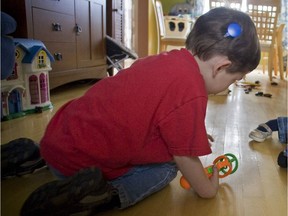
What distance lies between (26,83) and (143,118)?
0.96 metres

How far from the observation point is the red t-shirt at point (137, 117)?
54 centimetres

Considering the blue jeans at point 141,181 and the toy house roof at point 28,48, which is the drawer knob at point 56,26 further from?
the blue jeans at point 141,181

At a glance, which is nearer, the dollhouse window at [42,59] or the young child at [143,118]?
the young child at [143,118]

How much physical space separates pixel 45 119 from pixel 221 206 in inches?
34.8

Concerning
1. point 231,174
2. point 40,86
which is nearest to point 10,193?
point 231,174

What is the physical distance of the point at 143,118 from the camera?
557mm

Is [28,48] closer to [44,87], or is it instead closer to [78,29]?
[44,87]

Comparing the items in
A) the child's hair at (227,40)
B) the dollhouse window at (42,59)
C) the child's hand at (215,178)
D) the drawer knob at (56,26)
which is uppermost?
the drawer knob at (56,26)

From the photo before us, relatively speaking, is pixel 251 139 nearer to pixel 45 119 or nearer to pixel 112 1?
pixel 45 119

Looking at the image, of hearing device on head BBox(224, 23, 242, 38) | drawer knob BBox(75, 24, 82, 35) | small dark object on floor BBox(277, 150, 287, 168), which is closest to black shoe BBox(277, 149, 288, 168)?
small dark object on floor BBox(277, 150, 287, 168)

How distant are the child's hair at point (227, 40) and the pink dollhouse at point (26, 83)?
940 millimetres

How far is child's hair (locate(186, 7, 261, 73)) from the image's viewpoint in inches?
22.0

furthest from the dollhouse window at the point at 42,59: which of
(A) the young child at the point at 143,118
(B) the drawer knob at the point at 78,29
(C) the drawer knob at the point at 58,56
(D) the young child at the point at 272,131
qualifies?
(D) the young child at the point at 272,131

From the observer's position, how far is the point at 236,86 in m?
2.48
